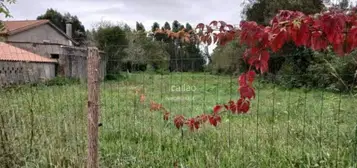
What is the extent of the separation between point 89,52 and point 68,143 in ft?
4.57

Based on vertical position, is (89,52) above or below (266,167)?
above

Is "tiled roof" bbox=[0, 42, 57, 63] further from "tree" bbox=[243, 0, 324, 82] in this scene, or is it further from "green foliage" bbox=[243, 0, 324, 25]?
"green foliage" bbox=[243, 0, 324, 25]

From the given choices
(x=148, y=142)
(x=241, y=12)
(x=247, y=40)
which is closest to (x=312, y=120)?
(x=148, y=142)

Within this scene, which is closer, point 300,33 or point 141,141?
point 300,33

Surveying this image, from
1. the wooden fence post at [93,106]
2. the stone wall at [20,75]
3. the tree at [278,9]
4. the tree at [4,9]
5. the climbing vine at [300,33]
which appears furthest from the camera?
the tree at [278,9]

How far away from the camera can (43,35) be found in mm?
30266

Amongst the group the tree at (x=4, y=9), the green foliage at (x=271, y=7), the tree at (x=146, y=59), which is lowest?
the tree at (x=146, y=59)

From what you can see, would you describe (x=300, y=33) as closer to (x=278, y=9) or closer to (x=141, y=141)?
(x=141, y=141)

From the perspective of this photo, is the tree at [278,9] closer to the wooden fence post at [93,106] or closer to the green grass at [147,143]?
the green grass at [147,143]

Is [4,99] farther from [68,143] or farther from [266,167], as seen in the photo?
[266,167]

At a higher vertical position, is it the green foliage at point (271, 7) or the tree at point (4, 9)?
the green foliage at point (271, 7)

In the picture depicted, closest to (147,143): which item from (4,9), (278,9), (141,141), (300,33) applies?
(141,141)

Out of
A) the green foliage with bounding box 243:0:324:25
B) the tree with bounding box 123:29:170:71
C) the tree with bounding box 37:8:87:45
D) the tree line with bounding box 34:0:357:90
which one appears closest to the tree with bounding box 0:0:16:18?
the tree with bounding box 123:29:170:71

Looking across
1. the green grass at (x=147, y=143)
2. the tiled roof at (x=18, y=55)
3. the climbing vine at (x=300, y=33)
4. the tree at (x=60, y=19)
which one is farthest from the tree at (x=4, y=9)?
the tree at (x=60, y=19)
